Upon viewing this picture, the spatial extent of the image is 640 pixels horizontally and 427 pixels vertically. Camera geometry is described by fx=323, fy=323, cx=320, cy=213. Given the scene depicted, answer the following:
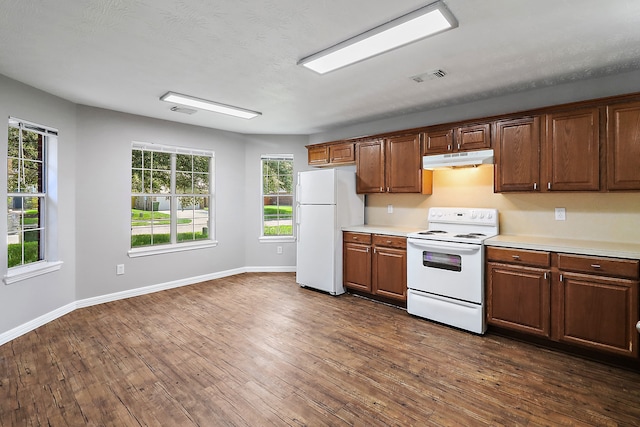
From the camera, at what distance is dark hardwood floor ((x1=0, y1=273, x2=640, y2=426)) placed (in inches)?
79.7

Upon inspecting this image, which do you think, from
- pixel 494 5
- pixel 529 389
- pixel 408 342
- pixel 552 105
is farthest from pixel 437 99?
pixel 529 389

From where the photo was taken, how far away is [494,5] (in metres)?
1.94

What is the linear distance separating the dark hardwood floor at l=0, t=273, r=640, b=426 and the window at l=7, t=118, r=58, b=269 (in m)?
0.85

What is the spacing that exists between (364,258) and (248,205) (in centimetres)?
249

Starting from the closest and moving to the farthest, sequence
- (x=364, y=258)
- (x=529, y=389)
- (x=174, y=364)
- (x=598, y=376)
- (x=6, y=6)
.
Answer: (x=6, y=6), (x=529, y=389), (x=598, y=376), (x=174, y=364), (x=364, y=258)

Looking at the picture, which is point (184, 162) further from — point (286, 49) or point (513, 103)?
point (513, 103)

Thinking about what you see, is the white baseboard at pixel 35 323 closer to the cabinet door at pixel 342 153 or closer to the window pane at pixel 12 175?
the window pane at pixel 12 175

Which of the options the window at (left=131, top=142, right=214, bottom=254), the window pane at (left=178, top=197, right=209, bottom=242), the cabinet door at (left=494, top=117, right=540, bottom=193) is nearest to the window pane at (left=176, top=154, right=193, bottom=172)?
the window at (left=131, top=142, right=214, bottom=254)

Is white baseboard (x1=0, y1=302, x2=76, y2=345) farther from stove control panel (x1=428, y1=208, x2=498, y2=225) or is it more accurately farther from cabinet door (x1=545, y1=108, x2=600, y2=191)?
cabinet door (x1=545, y1=108, x2=600, y2=191)

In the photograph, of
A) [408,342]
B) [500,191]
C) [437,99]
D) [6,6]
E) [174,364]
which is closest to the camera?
[6,6]

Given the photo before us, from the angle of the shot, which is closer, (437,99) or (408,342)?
(408,342)

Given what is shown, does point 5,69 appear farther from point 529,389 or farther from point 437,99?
point 529,389

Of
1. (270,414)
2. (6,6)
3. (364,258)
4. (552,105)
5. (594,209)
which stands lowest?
(270,414)

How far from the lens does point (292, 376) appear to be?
8.08 ft
